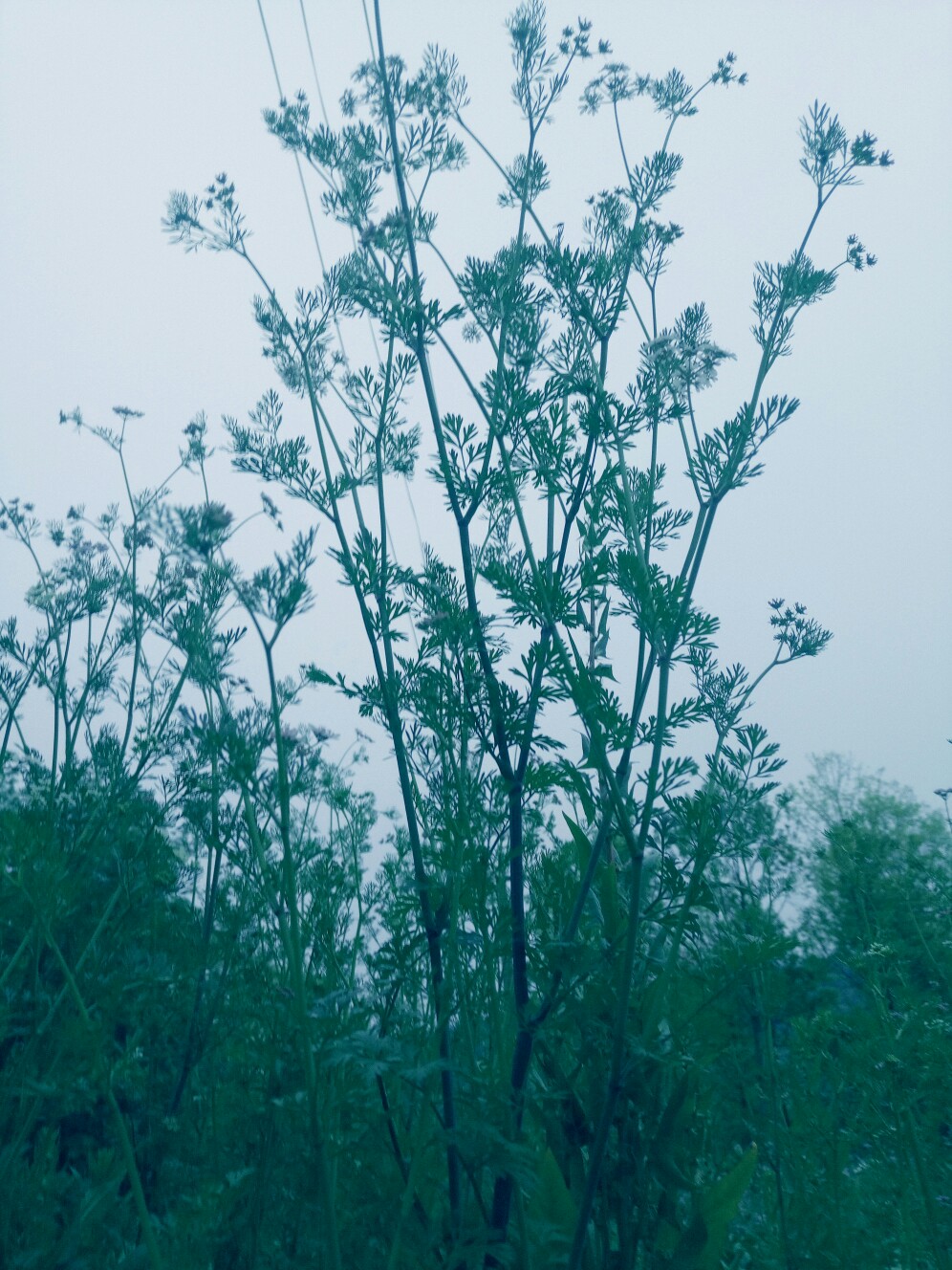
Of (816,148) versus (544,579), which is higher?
(816,148)

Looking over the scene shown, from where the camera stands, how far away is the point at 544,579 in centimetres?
212

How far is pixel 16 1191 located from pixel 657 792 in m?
2.03

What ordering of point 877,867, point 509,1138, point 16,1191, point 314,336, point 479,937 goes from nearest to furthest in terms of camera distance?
point 509,1138, point 479,937, point 16,1191, point 314,336, point 877,867

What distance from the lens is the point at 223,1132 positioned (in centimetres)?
279

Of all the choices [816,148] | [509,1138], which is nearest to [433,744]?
[509,1138]

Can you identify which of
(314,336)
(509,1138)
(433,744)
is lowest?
(509,1138)

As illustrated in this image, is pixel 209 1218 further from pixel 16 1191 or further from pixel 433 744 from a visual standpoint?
pixel 433 744

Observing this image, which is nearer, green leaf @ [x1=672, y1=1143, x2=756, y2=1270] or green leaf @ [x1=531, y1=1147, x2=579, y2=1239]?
green leaf @ [x1=672, y1=1143, x2=756, y2=1270]

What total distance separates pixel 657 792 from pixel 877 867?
1975mm

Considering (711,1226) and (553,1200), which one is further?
(553,1200)

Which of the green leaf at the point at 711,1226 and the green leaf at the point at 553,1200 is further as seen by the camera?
the green leaf at the point at 553,1200

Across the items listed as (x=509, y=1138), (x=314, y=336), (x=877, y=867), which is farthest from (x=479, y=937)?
(x=877, y=867)

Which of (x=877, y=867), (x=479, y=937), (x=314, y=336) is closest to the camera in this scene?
(x=479, y=937)

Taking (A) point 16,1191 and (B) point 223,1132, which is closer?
(A) point 16,1191
